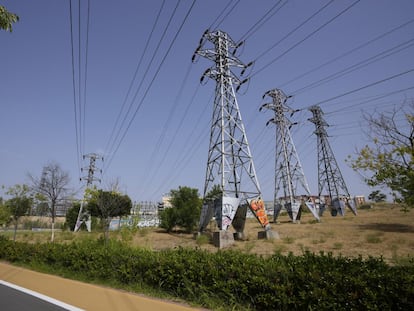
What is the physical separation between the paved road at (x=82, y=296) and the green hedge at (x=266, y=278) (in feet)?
1.89

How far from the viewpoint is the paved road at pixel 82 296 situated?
4445 mm

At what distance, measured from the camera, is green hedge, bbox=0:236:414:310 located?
124 inches

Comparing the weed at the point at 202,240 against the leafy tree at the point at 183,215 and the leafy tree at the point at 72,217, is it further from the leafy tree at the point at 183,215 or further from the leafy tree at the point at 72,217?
the leafy tree at the point at 72,217

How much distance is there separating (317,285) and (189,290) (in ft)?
7.90

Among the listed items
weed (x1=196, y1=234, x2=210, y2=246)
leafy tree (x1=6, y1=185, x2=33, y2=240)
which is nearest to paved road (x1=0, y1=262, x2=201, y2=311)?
weed (x1=196, y1=234, x2=210, y2=246)

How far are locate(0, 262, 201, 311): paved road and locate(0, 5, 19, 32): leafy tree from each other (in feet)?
17.5

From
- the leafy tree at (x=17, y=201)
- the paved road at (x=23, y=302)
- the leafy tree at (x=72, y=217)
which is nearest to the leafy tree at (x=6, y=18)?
the paved road at (x=23, y=302)

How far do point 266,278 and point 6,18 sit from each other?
6.57 meters

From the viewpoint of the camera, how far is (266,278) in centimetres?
405

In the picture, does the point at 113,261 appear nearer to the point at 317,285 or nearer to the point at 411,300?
the point at 317,285

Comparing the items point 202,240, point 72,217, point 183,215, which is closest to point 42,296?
point 202,240

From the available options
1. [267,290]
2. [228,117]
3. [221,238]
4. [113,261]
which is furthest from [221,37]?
[267,290]

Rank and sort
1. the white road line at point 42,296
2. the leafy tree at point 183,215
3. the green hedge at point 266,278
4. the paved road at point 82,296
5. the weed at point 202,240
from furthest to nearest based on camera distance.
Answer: the leafy tree at point 183,215
the weed at point 202,240
the white road line at point 42,296
the paved road at point 82,296
the green hedge at point 266,278

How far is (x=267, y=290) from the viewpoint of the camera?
396cm
